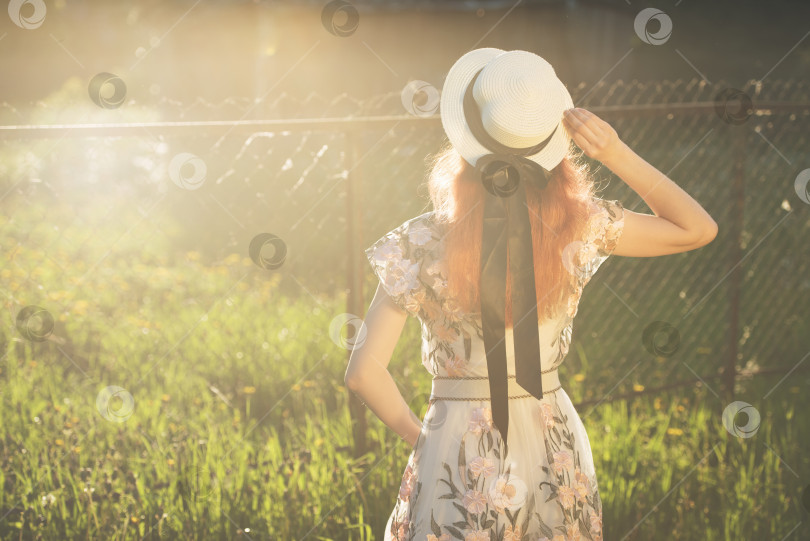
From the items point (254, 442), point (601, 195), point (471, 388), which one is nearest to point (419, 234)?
point (471, 388)

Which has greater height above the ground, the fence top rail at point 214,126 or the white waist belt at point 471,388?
the fence top rail at point 214,126

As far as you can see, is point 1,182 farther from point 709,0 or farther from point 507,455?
point 709,0

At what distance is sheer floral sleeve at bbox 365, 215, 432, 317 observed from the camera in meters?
1.79

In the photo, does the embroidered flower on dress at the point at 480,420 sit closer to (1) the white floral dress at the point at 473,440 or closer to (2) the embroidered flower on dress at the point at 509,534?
(1) the white floral dress at the point at 473,440

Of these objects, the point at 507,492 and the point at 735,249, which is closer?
the point at 507,492

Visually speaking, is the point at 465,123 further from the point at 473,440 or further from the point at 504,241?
the point at 473,440

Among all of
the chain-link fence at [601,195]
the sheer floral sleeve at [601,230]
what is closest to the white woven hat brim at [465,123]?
the sheer floral sleeve at [601,230]

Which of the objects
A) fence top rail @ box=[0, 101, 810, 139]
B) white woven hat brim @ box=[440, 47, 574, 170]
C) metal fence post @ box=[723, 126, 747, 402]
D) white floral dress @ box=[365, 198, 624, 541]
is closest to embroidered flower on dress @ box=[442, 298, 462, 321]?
white floral dress @ box=[365, 198, 624, 541]

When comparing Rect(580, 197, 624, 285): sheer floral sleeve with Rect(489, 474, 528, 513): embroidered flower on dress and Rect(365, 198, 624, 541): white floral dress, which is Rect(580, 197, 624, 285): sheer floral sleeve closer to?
Rect(365, 198, 624, 541): white floral dress

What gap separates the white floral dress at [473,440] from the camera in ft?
5.92

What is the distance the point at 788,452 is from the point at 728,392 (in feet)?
2.35

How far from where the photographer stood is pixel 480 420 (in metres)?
1.85

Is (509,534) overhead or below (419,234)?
below

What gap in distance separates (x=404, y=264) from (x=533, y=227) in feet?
1.04
